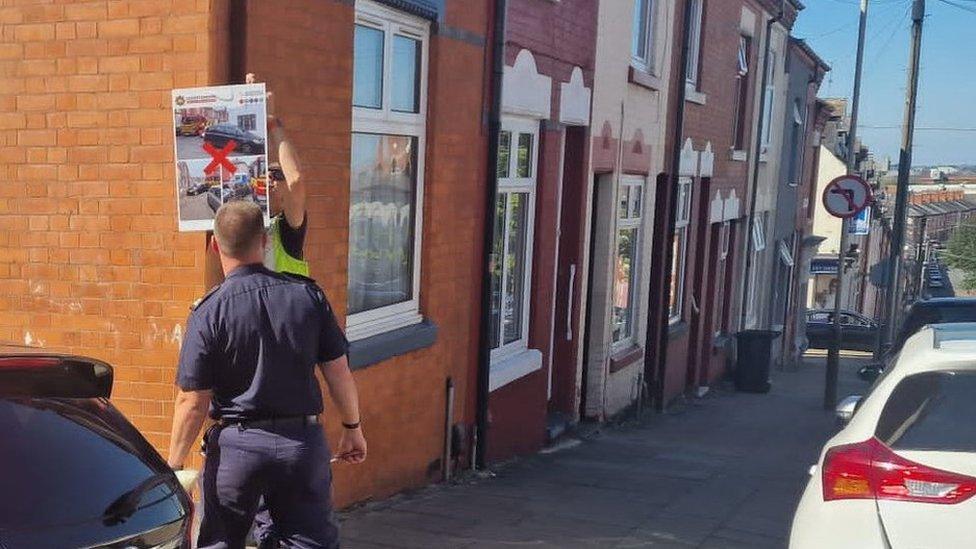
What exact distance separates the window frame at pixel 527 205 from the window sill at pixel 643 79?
2.69 meters

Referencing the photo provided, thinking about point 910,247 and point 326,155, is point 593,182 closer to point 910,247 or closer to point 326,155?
point 326,155

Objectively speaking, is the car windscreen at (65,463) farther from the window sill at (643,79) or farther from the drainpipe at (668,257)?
the drainpipe at (668,257)

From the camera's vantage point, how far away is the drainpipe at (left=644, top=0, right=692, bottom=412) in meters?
13.2

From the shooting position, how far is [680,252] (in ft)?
48.1

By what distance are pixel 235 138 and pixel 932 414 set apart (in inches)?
115

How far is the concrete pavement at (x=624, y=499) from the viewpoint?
6.02m

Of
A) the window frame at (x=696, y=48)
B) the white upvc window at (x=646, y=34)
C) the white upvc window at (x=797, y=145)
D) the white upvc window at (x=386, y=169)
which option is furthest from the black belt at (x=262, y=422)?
the white upvc window at (x=797, y=145)

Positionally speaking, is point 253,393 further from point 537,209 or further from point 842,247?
point 842,247

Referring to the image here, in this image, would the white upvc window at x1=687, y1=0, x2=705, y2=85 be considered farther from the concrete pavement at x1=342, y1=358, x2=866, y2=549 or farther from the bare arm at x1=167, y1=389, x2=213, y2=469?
the bare arm at x1=167, y1=389, x2=213, y2=469

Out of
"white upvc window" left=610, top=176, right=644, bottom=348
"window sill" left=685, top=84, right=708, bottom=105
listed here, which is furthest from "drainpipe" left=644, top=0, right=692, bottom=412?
"white upvc window" left=610, top=176, right=644, bottom=348

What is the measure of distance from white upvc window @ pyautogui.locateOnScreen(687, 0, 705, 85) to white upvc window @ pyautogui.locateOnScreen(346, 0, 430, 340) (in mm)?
8096

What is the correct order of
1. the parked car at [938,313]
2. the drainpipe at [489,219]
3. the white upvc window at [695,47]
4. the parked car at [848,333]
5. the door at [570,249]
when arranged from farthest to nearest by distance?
the parked car at [848,333]
the white upvc window at [695,47]
the door at [570,249]
the parked car at [938,313]
the drainpipe at [489,219]

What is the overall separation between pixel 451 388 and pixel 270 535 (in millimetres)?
3532

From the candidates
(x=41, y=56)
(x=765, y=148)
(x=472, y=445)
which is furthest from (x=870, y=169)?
(x=41, y=56)
